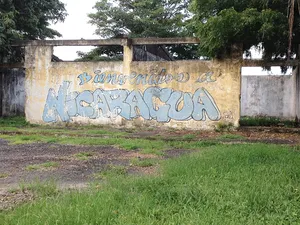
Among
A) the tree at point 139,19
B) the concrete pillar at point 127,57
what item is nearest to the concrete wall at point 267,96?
the tree at point 139,19

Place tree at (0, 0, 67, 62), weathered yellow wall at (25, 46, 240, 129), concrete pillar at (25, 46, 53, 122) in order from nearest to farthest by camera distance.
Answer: weathered yellow wall at (25, 46, 240, 129), tree at (0, 0, 67, 62), concrete pillar at (25, 46, 53, 122)

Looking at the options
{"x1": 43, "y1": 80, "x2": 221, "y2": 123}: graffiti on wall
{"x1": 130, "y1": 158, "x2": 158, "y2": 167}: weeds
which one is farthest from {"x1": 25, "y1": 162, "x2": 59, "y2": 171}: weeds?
{"x1": 43, "y1": 80, "x2": 221, "y2": 123}: graffiti on wall

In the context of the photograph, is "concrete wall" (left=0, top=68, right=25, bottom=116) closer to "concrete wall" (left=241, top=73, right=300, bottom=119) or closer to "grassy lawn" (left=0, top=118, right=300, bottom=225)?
"grassy lawn" (left=0, top=118, right=300, bottom=225)

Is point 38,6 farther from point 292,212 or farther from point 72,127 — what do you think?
point 292,212

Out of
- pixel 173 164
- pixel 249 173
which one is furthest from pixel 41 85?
pixel 249 173

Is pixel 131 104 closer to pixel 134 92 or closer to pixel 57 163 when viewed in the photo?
pixel 134 92

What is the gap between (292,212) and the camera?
3.84 metres

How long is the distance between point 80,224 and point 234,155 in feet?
14.0

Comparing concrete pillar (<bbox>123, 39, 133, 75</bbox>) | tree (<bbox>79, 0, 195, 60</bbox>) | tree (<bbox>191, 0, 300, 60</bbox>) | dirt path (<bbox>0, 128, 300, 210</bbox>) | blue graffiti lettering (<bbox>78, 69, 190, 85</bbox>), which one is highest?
tree (<bbox>79, 0, 195, 60</bbox>)

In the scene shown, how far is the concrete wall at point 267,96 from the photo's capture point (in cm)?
2113

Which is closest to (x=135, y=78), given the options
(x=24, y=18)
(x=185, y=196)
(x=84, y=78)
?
(x=84, y=78)

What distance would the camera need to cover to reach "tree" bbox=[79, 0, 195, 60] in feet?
75.7

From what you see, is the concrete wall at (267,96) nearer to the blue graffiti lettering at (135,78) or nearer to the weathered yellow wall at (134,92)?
the weathered yellow wall at (134,92)

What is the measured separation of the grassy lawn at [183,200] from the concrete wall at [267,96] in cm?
1631
